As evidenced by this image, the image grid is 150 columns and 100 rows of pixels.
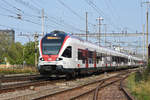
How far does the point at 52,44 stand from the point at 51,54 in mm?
848

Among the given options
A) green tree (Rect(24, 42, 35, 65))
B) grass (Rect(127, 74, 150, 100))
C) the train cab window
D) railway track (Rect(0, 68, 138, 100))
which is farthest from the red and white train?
green tree (Rect(24, 42, 35, 65))

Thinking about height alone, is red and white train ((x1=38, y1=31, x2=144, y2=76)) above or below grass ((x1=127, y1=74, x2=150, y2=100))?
above

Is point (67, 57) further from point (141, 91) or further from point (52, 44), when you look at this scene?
point (141, 91)

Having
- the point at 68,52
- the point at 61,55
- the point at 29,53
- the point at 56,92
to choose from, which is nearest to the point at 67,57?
the point at 68,52

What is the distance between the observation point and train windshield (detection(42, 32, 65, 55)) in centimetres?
1931

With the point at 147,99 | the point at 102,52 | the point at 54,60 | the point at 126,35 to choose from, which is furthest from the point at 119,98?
the point at 126,35

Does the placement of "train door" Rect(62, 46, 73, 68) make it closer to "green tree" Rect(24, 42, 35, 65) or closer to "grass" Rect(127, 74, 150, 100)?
"grass" Rect(127, 74, 150, 100)

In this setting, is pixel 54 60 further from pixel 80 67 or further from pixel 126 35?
pixel 126 35

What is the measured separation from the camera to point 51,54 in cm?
1919

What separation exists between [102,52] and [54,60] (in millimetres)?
14612

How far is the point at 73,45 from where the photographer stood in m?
20.8

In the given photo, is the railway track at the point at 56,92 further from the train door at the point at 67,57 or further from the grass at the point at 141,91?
the train door at the point at 67,57

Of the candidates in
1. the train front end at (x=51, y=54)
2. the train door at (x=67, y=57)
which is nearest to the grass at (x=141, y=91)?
the train door at (x=67, y=57)

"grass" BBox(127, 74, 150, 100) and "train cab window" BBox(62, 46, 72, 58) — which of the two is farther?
"train cab window" BBox(62, 46, 72, 58)
